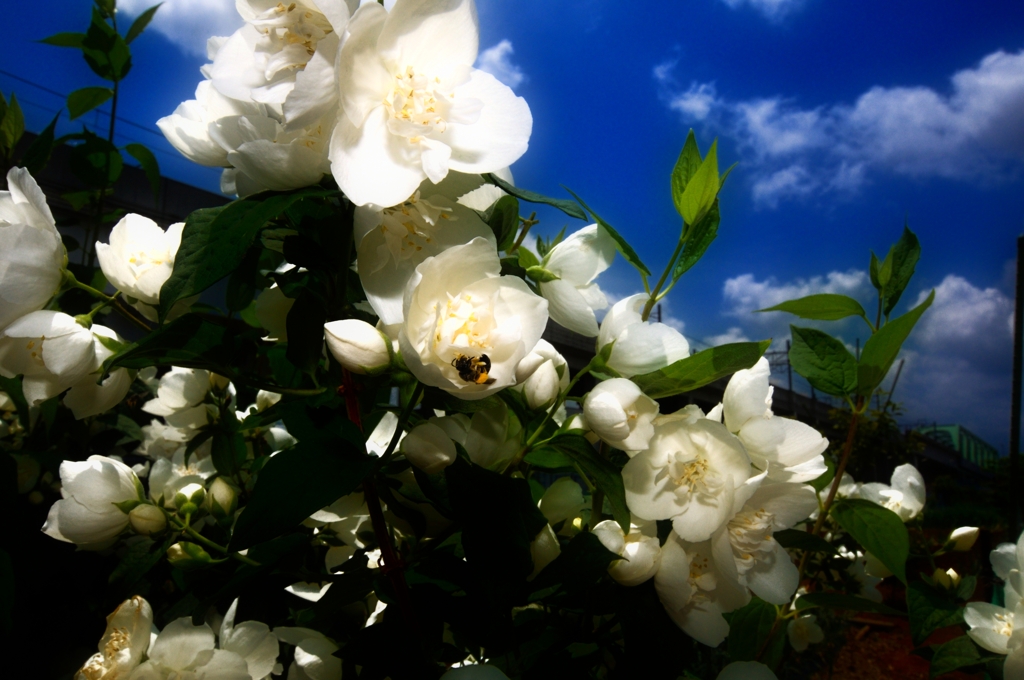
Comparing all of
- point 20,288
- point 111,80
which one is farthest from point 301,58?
point 111,80

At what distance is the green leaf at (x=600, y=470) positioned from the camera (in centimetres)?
51

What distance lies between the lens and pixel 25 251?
51 centimetres

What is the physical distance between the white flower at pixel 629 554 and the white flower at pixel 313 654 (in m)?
0.29

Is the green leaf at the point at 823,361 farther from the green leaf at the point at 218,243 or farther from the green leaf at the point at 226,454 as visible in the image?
the green leaf at the point at 226,454

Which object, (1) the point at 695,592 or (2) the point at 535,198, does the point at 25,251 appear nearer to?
(2) the point at 535,198

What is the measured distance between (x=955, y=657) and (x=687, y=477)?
0.57 meters

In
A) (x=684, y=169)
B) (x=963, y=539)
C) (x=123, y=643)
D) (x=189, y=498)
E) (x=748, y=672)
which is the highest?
(x=684, y=169)

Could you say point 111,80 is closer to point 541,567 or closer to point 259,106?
point 259,106

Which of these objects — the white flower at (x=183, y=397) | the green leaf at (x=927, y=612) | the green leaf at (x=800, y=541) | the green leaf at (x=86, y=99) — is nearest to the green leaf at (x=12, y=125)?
the green leaf at (x=86, y=99)

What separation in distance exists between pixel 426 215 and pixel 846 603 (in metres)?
0.69

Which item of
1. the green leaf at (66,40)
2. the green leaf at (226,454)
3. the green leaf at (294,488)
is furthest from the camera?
the green leaf at (66,40)

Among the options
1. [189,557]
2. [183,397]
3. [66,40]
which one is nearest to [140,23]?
[66,40]

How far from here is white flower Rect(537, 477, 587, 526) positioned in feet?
2.24

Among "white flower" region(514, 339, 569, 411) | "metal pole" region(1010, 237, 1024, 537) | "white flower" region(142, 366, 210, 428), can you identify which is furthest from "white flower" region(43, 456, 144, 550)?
"metal pole" region(1010, 237, 1024, 537)
